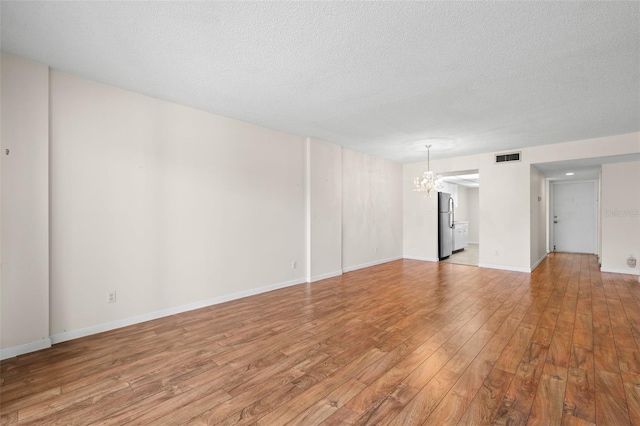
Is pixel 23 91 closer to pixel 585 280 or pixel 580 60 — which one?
pixel 580 60

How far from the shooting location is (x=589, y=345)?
274cm

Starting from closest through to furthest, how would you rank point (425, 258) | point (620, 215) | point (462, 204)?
point (620, 215)
point (425, 258)
point (462, 204)

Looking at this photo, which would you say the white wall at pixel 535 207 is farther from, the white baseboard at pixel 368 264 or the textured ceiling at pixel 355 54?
the white baseboard at pixel 368 264

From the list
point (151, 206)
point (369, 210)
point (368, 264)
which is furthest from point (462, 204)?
point (151, 206)

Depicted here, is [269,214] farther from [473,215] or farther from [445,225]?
[473,215]

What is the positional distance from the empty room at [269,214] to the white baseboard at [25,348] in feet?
0.07

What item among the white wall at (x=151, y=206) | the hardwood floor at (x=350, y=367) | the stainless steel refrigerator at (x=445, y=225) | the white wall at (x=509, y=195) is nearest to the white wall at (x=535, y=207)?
the white wall at (x=509, y=195)

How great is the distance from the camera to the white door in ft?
28.0

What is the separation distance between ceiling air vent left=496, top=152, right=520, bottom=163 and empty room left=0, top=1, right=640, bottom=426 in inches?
40.6

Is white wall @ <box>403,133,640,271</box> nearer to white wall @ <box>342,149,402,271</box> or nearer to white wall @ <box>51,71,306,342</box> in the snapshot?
white wall @ <box>342,149,402,271</box>

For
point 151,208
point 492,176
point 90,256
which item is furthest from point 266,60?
point 492,176

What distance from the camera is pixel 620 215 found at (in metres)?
5.94

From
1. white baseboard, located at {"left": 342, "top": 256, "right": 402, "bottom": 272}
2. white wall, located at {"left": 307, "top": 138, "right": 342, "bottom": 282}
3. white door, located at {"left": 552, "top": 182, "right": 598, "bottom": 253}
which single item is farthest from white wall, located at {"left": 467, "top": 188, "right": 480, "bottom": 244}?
white wall, located at {"left": 307, "top": 138, "right": 342, "bottom": 282}

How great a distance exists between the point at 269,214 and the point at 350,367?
2905 mm
